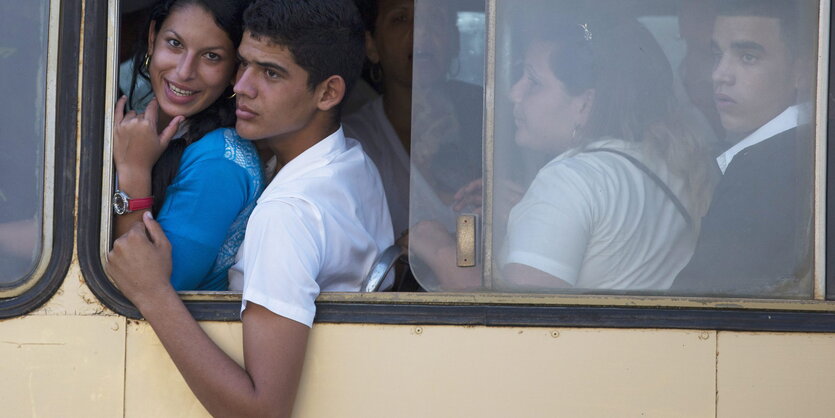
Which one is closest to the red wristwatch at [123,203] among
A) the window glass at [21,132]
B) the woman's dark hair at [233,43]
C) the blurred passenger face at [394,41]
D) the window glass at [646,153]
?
the window glass at [21,132]

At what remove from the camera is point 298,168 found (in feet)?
8.21

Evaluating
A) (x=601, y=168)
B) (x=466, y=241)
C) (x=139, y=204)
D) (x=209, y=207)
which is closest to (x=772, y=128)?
(x=601, y=168)

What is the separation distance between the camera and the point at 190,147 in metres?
2.52

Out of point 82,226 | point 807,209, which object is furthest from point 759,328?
point 82,226

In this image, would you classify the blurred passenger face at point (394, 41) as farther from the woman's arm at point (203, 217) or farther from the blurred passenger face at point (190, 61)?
the woman's arm at point (203, 217)

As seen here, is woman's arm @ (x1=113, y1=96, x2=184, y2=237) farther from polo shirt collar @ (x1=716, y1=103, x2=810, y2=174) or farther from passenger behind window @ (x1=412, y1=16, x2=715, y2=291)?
polo shirt collar @ (x1=716, y1=103, x2=810, y2=174)

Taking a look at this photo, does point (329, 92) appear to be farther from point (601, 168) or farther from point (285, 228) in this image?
point (601, 168)

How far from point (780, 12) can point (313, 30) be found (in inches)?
42.1

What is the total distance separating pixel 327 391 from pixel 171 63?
0.95 meters

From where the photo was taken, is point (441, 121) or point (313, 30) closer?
point (441, 121)

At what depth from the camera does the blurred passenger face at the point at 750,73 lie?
225 centimetres

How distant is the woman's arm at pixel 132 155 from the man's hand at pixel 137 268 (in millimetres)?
66

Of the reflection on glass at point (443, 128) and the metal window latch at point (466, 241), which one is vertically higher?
the reflection on glass at point (443, 128)

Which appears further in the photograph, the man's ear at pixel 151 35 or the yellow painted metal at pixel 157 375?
the man's ear at pixel 151 35
